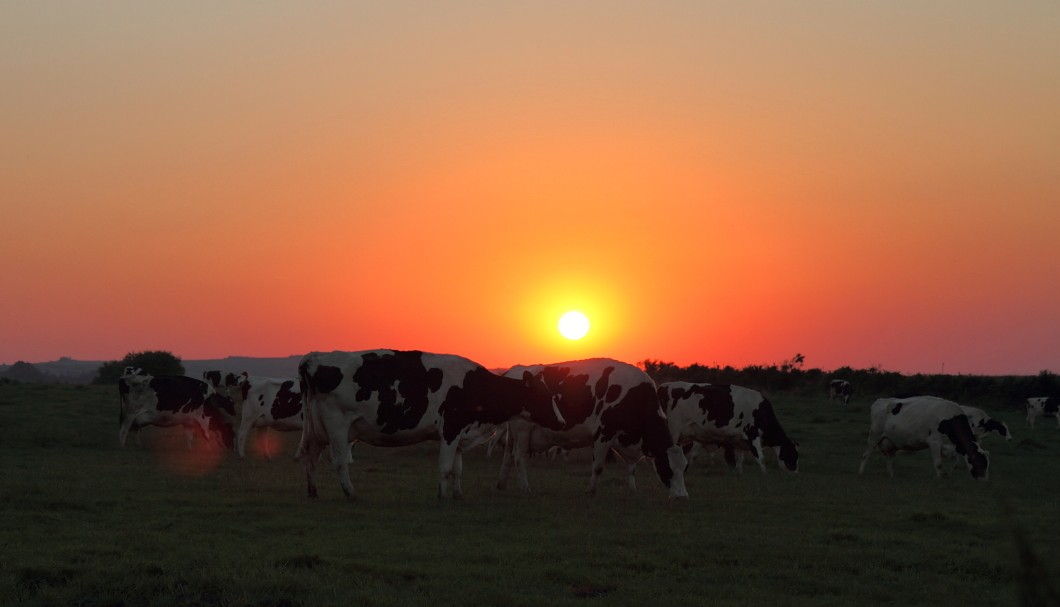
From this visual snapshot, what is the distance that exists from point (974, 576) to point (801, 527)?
150 inches

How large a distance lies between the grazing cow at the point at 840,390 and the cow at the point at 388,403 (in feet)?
145

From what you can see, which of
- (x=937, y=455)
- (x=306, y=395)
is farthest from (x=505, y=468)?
(x=937, y=455)

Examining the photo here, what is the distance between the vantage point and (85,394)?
151 ft

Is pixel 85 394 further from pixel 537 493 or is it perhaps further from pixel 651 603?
pixel 651 603

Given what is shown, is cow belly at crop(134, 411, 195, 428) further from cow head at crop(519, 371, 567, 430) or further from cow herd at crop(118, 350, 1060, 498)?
cow head at crop(519, 371, 567, 430)

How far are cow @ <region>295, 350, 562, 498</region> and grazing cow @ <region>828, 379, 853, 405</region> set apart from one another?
44272 millimetres

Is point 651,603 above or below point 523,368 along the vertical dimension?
below

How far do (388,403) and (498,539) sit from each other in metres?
5.50

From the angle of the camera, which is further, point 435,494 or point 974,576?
point 435,494

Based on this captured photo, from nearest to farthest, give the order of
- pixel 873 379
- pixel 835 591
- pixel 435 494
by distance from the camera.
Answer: pixel 835 591 < pixel 435 494 < pixel 873 379

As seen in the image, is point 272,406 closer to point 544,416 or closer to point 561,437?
point 561,437

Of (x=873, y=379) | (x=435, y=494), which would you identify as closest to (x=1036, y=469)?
(x=435, y=494)

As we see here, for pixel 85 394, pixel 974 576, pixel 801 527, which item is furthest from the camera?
pixel 85 394

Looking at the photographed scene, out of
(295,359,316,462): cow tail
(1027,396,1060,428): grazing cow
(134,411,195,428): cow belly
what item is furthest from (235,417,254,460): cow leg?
(1027,396,1060,428): grazing cow
